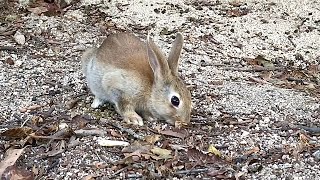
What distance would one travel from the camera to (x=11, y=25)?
8836 millimetres

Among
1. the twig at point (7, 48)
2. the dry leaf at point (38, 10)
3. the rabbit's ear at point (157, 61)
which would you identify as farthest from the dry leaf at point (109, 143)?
the dry leaf at point (38, 10)

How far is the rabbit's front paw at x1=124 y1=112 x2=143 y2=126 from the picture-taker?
590 centimetres

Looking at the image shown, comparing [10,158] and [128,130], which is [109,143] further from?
[10,158]

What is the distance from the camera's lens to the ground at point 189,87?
4941 mm

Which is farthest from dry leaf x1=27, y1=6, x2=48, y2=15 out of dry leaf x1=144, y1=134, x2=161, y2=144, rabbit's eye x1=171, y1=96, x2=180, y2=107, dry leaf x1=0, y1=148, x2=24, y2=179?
dry leaf x1=0, y1=148, x2=24, y2=179

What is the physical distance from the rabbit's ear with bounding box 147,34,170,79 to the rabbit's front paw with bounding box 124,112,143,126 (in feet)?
1.28

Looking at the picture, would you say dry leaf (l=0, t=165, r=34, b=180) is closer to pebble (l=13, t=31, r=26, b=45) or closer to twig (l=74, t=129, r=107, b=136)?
twig (l=74, t=129, r=107, b=136)

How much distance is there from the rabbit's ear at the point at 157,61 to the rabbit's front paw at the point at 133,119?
0.39 metres

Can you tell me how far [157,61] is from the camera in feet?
19.4

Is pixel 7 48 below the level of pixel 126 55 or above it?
below

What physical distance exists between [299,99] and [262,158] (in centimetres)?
174

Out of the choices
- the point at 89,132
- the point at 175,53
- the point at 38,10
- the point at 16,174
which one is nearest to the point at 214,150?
the point at 89,132

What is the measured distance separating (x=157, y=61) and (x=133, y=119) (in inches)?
21.7

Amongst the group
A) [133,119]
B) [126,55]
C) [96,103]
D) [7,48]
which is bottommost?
Result: [7,48]
